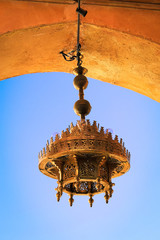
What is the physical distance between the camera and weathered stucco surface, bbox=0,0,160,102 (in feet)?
7.64

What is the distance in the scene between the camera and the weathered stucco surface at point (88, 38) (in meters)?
2.33

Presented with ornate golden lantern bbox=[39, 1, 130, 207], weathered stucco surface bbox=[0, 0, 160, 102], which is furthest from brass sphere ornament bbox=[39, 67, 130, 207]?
weathered stucco surface bbox=[0, 0, 160, 102]

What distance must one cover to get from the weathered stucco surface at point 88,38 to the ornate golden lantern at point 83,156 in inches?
20.9

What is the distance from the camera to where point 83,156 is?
205cm

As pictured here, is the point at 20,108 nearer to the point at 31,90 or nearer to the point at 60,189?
the point at 31,90

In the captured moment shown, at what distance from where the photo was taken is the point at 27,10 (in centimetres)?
234

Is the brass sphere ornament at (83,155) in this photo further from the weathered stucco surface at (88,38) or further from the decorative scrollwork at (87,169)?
the weathered stucco surface at (88,38)

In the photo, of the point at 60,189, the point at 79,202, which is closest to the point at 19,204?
the point at 79,202

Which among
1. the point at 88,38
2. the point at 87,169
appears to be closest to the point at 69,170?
the point at 87,169

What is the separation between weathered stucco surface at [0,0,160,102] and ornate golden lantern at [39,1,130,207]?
0.53 metres

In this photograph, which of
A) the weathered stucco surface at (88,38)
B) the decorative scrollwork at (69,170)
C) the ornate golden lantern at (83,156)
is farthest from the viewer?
the weathered stucco surface at (88,38)

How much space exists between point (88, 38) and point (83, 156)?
939 millimetres

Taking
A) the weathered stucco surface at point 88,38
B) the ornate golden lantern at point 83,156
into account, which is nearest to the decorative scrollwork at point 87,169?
the ornate golden lantern at point 83,156

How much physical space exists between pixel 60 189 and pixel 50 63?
1.15 m
